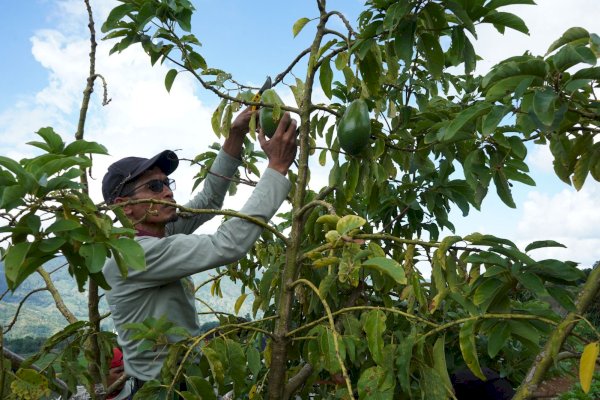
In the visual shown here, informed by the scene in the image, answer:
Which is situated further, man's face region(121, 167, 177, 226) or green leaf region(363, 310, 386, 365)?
man's face region(121, 167, 177, 226)

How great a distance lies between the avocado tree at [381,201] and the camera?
116 centimetres

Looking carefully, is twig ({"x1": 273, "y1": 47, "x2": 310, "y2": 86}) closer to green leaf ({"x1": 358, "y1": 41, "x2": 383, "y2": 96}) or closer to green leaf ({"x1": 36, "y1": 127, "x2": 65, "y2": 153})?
green leaf ({"x1": 358, "y1": 41, "x2": 383, "y2": 96})

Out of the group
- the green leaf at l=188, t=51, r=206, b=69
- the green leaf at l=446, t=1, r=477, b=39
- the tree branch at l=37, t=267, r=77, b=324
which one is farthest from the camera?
the tree branch at l=37, t=267, r=77, b=324

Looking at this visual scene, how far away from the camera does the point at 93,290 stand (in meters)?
2.21

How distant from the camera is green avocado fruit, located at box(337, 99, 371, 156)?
165 centimetres

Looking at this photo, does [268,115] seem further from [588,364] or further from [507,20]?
[588,364]

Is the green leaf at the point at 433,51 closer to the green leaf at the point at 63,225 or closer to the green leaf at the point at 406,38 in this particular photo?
the green leaf at the point at 406,38

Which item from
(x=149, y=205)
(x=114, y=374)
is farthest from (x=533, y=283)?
(x=114, y=374)

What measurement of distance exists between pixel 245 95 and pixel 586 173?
1119 mm

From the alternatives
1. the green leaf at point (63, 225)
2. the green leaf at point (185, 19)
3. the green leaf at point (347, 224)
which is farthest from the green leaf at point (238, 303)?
the green leaf at point (63, 225)

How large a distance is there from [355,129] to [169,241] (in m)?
0.73

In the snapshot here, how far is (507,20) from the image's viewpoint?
158cm

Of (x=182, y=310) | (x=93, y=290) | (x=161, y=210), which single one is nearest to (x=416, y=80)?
(x=161, y=210)

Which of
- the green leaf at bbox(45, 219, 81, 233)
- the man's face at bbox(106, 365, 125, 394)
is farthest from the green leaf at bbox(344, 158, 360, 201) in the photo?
the man's face at bbox(106, 365, 125, 394)
